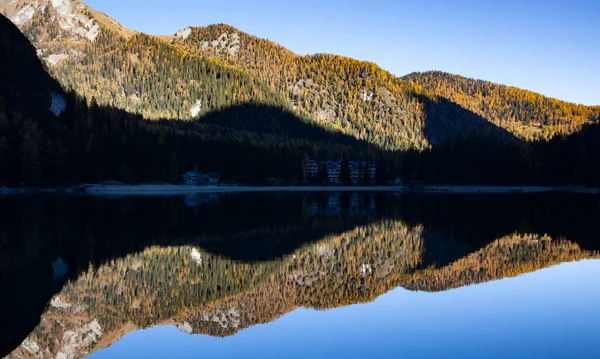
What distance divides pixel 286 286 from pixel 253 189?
106 metres

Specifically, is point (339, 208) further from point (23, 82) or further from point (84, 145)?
point (23, 82)

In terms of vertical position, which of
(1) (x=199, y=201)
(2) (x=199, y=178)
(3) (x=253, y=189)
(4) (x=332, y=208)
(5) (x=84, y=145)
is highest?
(5) (x=84, y=145)

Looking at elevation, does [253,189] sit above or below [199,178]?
below

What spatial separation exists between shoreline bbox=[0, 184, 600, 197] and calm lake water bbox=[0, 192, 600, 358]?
59100mm

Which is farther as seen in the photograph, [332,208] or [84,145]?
[84,145]

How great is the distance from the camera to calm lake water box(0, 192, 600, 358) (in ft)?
56.6

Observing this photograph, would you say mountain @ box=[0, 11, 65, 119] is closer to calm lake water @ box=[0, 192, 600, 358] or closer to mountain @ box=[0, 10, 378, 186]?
mountain @ box=[0, 10, 378, 186]

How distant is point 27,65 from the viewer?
116000mm

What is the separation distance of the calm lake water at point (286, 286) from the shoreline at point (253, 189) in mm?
59100

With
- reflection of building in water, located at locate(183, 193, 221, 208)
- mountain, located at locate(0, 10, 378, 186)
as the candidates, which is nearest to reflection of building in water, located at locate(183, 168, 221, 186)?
mountain, located at locate(0, 10, 378, 186)

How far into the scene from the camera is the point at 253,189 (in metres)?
130

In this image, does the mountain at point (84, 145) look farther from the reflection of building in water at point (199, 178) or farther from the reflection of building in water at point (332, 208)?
the reflection of building in water at point (332, 208)

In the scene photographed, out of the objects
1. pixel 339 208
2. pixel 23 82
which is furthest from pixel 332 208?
pixel 23 82

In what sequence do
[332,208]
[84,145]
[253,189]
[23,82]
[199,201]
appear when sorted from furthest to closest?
[253,189], [23,82], [84,145], [199,201], [332,208]
